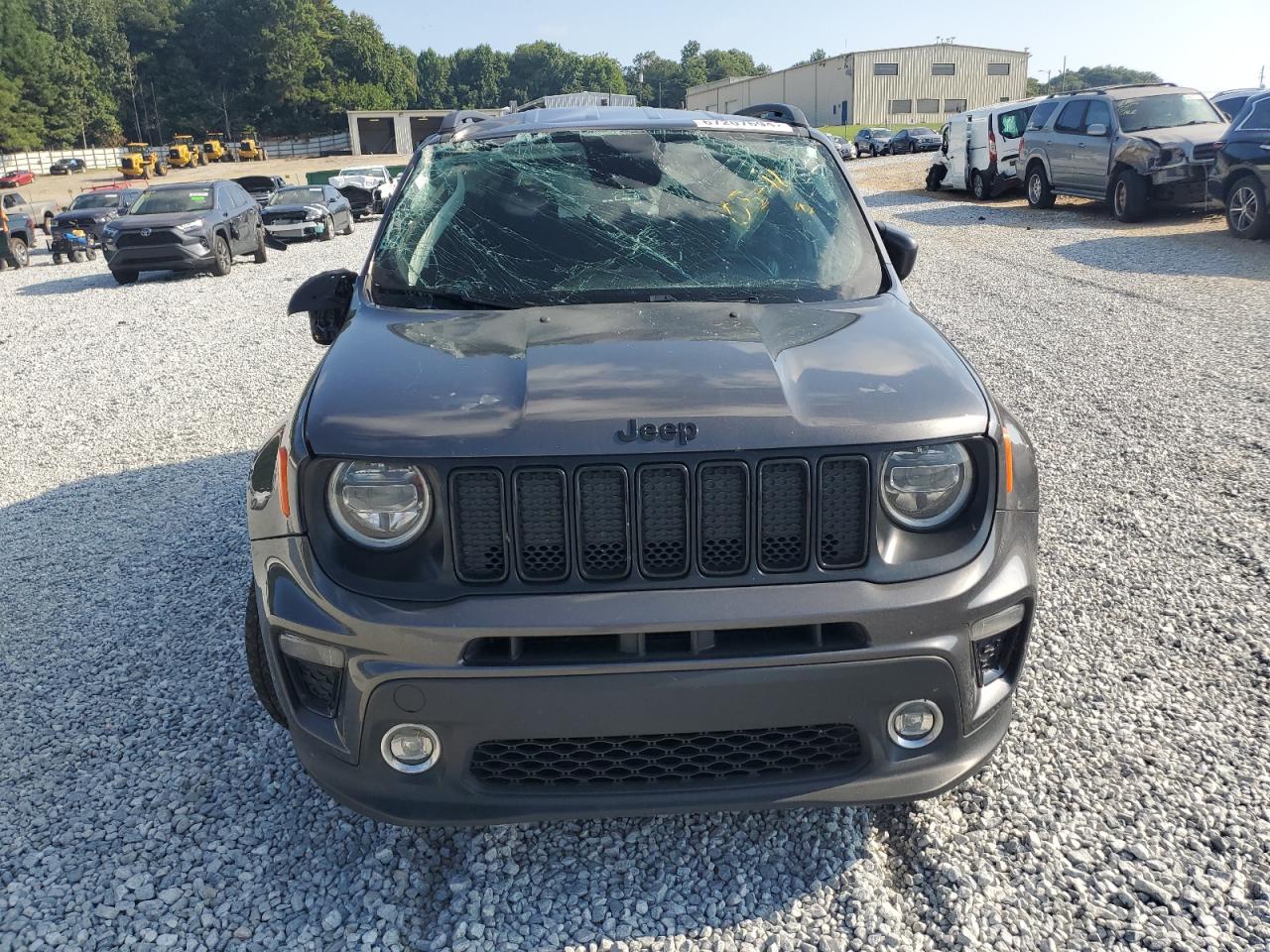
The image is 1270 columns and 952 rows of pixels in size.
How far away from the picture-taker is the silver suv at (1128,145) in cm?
1507

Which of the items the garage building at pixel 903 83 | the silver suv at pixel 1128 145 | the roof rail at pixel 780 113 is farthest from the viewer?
the garage building at pixel 903 83

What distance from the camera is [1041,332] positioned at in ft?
30.7

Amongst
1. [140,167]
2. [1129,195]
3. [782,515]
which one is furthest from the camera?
[140,167]

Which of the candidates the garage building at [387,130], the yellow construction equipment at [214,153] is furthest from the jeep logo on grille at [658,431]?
the garage building at [387,130]

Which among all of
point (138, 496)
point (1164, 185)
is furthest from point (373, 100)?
point (138, 496)

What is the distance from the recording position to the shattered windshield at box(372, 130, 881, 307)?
10.8 ft

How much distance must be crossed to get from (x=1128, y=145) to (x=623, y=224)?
14.9 metres

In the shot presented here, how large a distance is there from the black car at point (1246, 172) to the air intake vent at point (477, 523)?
13.1m

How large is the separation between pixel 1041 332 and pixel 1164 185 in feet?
26.1

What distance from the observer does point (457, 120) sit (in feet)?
14.9

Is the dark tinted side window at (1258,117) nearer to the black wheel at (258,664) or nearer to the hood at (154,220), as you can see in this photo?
the black wheel at (258,664)

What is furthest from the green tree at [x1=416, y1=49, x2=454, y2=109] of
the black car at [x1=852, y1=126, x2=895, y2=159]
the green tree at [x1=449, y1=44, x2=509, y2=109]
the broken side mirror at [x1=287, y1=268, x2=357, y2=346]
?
the broken side mirror at [x1=287, y1=268, x2=357, y2=346]

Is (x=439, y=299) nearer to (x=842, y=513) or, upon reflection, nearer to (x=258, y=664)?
(x=258, y=664)

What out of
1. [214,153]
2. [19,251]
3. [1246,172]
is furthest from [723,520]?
[214,153]
